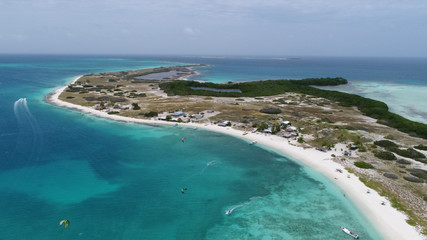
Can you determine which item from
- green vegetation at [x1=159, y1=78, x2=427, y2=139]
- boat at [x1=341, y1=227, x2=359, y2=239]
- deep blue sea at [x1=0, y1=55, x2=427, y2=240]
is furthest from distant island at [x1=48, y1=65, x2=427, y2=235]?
boat at [x1=341, y1=227, x2=359, y2=239]

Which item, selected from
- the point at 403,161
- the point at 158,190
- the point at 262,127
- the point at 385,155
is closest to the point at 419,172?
the point at 403,161

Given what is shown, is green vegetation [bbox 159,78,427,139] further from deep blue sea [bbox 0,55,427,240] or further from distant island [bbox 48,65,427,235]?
deep blue sea [bbox 0,55,427,240]

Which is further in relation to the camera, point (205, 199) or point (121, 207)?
point (205, 199)

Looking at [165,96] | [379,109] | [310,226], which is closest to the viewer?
[310,226]

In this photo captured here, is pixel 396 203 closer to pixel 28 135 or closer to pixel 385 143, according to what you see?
pixel 385 143

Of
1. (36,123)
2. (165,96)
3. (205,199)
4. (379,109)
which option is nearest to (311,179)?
(205,199)

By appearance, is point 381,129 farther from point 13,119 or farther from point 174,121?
point 13,119

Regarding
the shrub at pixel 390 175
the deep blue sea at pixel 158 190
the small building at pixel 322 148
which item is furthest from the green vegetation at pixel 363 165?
the deep blue sea at pixel 158 190
